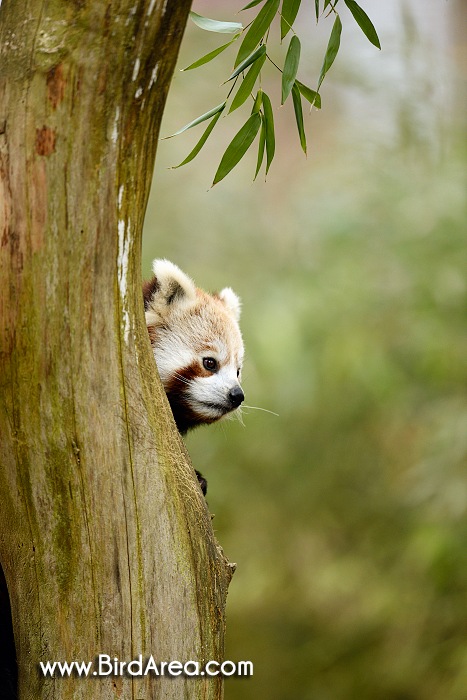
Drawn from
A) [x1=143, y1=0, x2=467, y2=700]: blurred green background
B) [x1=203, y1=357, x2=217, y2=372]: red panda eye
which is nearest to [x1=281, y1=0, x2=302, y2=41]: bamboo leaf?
[x1=203, y1=357, x2=217, y2=372]: red panda eye

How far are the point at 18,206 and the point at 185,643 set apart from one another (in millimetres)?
877

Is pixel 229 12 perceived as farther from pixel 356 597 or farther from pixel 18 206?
pixel 18 206

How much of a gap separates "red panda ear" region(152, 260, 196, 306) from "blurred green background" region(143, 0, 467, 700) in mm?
1462

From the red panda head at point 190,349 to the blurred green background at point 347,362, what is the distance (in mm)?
1430

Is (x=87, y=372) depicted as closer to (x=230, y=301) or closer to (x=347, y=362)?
(x=230, y=301)

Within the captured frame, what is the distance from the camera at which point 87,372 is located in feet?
4.75

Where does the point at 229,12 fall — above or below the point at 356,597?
above

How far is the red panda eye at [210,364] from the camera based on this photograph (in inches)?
92.4

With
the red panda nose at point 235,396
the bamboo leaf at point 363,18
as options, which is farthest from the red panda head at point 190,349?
the bamboo leaf at point 363,18

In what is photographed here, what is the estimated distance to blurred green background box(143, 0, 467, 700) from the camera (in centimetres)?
378

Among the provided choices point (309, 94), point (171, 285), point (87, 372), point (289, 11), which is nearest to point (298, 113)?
point (309, 94)

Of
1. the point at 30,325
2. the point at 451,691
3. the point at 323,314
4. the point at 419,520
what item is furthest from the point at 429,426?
the point at 30,325

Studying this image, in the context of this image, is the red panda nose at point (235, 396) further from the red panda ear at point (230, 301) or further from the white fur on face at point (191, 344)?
the red panda ear at point (230, 301)

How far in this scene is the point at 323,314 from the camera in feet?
13.5
